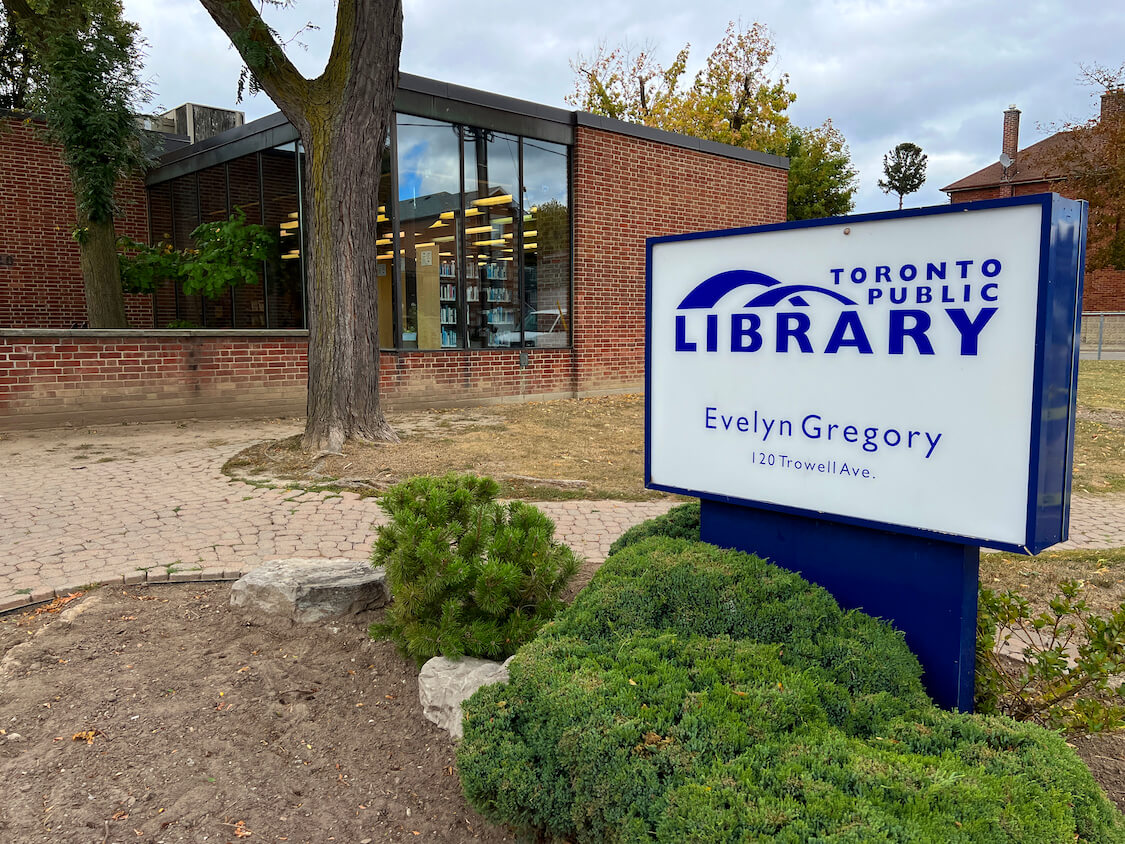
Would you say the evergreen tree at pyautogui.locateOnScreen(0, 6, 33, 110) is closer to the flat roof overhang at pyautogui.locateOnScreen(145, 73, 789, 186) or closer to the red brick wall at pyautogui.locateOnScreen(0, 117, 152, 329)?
the red brick wall at pyautogui.locateOnScreen(0, 117, 152, 329)

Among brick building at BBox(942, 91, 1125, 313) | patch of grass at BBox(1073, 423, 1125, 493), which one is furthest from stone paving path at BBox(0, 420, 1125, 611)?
brick building at BBox(942, 91, 1125, 313)

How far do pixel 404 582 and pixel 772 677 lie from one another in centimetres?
152

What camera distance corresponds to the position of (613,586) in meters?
2.80

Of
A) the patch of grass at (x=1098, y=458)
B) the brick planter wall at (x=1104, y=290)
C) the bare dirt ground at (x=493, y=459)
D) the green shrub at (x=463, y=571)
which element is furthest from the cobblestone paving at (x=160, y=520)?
the brick planter wall at (x=1104, y=290)

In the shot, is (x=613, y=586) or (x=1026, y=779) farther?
(x=613, y=586)

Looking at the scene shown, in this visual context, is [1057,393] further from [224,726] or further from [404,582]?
[224,726]

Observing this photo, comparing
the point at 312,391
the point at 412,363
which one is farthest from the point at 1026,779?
the point at 412,363

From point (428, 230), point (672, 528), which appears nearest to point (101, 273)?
point (428, 230)

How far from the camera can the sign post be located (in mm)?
2332

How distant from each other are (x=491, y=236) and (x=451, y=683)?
36.3 ft

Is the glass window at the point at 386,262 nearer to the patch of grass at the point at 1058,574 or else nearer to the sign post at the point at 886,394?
the patch of grass at the point at 1058,574

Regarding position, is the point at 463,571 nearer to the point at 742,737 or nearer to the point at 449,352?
the point at 742,737

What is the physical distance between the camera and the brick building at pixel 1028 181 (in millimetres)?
34219

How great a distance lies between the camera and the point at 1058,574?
15.8ft
